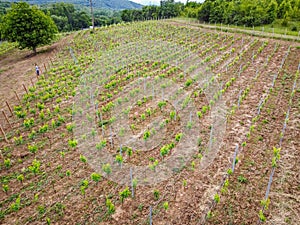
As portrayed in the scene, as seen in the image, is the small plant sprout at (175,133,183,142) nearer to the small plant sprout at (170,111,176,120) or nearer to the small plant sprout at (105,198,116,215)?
the small plant sprout at (170,111,176,120)

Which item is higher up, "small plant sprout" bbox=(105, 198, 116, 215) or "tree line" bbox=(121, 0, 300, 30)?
"tree line" bbox=(121, 0, 300, 30)

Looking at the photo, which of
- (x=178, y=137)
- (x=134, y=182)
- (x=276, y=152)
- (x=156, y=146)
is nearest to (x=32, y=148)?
(x=134, y=182)

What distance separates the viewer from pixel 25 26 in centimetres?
2388

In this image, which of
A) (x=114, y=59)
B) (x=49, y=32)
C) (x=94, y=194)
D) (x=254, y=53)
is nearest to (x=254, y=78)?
(x=254, y=53)

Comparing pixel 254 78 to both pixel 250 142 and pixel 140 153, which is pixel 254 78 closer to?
pixel 250 142

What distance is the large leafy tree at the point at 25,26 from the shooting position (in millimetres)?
23641

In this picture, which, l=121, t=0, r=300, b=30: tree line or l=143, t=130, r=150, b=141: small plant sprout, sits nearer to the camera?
l=143, t=130, r=150, b=141: small plant sprout

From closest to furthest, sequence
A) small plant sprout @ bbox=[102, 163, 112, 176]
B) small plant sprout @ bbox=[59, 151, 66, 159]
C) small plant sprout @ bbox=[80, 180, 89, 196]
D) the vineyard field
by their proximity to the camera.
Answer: the vineyard field, small plant sprout @ bbox=[80, 180, 89, 196], small plant sprout @ bbox=[102, 163, 112, 176], small plant sprout @ bbox=[59, 151, 66, 159]

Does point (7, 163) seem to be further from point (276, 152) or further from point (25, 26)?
point (25, 26)

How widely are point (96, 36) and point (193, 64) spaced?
59.4 ft

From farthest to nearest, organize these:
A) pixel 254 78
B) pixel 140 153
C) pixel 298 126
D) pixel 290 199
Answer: pixel 254 78, pixel 298 126, pixel 140 153, pixel 290 199

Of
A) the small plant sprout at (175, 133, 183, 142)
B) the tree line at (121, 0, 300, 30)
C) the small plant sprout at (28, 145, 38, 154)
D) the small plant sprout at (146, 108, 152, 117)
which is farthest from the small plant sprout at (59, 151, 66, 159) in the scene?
the tree line at (121, 0, 300, 30)

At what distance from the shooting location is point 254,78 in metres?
15.2

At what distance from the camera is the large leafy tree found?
23641mm
